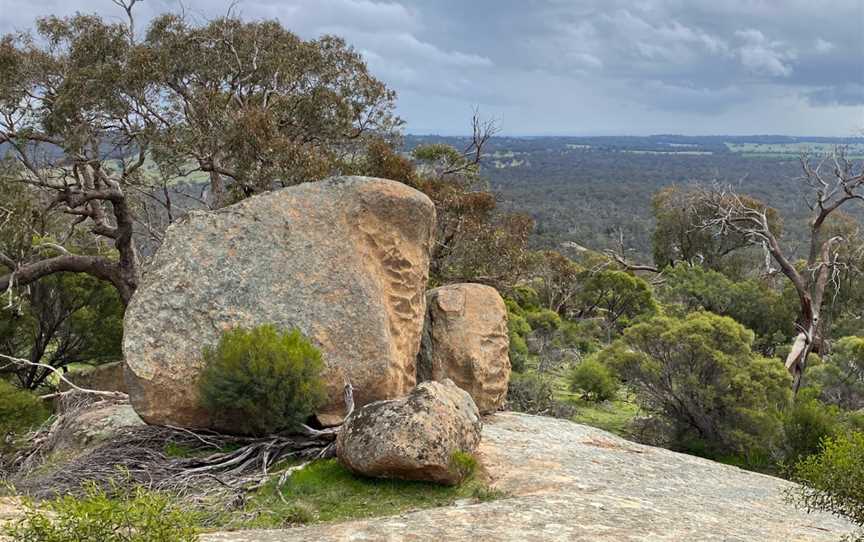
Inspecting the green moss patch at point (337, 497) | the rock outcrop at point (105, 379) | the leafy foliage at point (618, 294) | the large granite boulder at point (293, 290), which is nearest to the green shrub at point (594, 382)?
the large granite boulder at point (293, 290)

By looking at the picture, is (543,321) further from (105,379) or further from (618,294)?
(105,379)

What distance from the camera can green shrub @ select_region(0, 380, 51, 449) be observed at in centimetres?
1296

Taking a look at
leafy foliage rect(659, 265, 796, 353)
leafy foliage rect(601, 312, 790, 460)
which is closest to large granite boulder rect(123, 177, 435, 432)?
leafy foliage rect(601, 312, 790, 460)

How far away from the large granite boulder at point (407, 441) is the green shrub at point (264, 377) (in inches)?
38.3

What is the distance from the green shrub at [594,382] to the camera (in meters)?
21.3

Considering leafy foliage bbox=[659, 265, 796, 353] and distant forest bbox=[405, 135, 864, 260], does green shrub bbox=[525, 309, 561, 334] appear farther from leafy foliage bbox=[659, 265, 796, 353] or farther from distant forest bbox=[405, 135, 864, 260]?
leafy foliage bbox=[659, 265, 796, 353]

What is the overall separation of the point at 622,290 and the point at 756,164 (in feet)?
523

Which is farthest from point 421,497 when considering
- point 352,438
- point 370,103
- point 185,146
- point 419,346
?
point 370,103

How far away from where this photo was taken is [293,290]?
11.2m

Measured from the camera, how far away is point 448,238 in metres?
20.6

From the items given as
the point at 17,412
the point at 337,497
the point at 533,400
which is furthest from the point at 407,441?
the point at 533,400

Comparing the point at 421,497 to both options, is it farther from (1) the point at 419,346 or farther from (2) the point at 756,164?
(2) the point at 756,164

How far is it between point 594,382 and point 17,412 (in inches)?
566

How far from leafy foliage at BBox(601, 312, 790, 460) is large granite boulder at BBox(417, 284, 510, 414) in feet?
14.9
